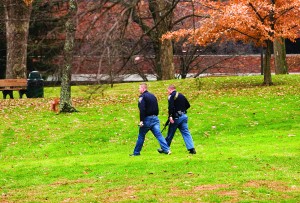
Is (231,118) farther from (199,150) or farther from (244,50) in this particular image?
(244,50)

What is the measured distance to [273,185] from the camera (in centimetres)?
1341

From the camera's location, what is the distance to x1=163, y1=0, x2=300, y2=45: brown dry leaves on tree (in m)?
28.5

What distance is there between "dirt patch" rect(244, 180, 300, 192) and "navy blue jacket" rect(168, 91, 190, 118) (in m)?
3.68

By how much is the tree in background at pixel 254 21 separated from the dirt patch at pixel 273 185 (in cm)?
1485

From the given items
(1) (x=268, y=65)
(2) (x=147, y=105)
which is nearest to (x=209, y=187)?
(2) (x=147, y=105)

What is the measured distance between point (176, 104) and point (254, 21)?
12.8 meters

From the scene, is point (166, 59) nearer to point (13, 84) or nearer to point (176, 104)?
point (13, 84)

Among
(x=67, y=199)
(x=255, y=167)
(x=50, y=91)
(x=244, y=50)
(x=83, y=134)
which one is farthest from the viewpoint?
(x=244, y=50)

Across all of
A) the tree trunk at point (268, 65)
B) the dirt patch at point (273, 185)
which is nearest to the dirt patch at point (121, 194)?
the dirt patch at point (273, 185)

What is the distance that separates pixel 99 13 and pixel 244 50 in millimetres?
40473

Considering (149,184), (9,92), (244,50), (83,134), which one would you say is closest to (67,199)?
(149,184)

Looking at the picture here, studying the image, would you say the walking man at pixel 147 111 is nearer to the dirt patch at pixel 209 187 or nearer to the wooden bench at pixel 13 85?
the dirt patch at pixel 209 187

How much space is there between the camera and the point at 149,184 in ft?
46.1

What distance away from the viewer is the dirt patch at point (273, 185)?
42.9 feet
